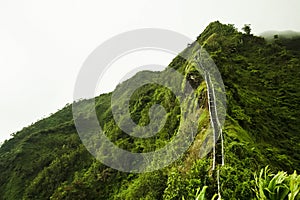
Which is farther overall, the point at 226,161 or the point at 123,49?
the point at 123,49

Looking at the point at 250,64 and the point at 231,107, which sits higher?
the point at 250,64

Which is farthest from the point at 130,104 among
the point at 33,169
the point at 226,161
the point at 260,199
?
the point at 260,199

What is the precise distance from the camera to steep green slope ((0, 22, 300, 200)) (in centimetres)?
1086

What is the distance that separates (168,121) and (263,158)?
33.3 ft

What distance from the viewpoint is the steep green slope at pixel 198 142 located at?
428 inches

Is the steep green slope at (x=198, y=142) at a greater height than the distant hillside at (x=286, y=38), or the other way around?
the distant hillside at (x=286, y=38)

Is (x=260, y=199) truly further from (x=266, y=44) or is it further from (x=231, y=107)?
(x=266, y=44)

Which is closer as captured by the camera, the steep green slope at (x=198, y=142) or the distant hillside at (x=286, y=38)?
the steep green slope at (x=198, y=142)

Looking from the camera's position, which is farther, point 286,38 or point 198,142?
point 286,38

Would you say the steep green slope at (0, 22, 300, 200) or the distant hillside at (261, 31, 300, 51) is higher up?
the distant hillside at (261, 31, 300, 51)

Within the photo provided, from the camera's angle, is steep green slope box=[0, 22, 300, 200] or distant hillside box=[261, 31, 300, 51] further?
distant hillside box=[261, 31, 300, 51]

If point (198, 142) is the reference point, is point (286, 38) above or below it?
above

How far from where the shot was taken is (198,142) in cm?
1354

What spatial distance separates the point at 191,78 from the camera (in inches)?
742
